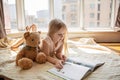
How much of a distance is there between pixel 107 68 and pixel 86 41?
0.79 metres

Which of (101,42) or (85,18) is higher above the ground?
(85,18)

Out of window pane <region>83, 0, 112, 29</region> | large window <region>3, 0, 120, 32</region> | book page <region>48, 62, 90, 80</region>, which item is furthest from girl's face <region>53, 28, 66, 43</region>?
window pane <region>83, 0, 112, 29</region>

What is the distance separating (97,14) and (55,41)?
1.10 metres

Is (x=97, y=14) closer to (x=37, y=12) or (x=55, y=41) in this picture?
(x=37, y=12)

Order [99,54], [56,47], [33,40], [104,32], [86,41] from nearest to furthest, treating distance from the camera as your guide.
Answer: [33,40] < [56,47] < [99,54] < [86,41] < [104,32]

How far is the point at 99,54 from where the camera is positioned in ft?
5.13

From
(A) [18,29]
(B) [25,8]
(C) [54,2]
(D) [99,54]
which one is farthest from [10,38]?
(D) [99,54]

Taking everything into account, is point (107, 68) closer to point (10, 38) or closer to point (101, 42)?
point (101, 42)

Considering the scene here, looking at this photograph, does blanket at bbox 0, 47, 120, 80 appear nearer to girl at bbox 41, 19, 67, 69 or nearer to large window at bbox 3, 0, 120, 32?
girl at bbox 41, 19, 67, 69

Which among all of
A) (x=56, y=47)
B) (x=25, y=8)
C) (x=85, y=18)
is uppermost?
(x=25, y=8)

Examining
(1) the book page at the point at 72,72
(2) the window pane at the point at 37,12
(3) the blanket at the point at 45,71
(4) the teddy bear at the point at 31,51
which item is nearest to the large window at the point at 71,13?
(2) the window pane at the point at 37,12

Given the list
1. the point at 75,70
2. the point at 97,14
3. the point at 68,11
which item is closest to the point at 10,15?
the point at 68,11

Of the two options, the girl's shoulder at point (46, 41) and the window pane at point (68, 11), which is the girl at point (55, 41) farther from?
the window pane at point (68, 11)

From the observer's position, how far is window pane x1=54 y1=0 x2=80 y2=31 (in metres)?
2.27
